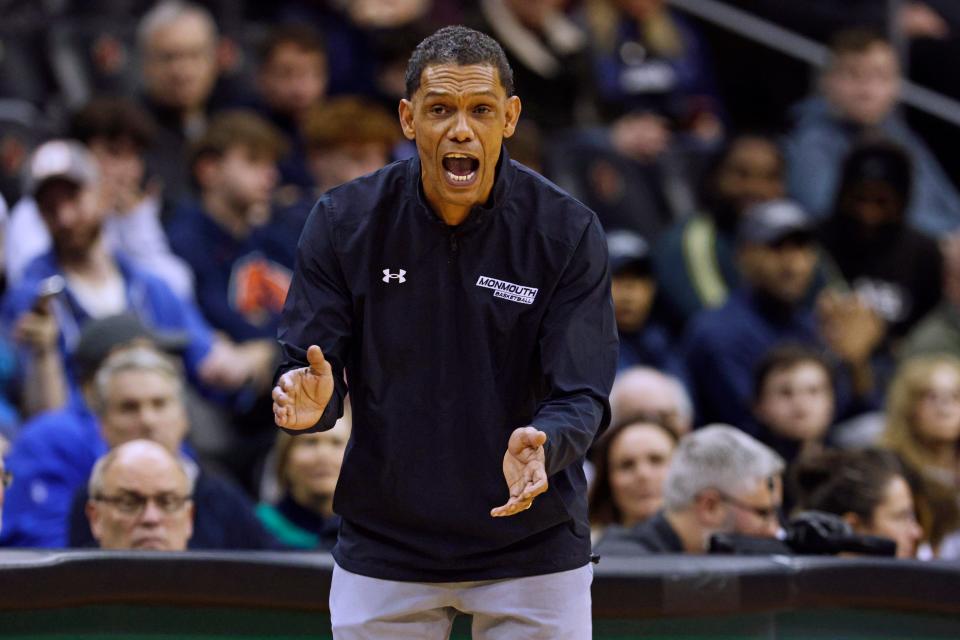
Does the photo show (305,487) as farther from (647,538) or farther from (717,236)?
(717,236)

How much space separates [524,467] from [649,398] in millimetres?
3710

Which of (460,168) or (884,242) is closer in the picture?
(460,168)

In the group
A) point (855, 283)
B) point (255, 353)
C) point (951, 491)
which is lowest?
point (951, 491)

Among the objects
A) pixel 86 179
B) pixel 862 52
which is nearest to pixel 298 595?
pixel 86 179

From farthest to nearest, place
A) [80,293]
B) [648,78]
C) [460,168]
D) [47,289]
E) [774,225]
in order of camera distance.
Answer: [648,78]
[774,225]
[80,293]
[47,289]
[460,168]

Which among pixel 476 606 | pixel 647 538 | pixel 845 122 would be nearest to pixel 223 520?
pixel 647 538

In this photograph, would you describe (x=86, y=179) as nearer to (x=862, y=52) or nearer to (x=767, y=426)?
(x=767, y=426)

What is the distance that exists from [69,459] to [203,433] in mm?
927

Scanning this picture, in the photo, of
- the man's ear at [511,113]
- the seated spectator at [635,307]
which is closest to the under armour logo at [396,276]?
the man's ear at [511,113]

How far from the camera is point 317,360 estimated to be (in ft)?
9.18

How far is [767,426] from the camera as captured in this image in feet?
22.2

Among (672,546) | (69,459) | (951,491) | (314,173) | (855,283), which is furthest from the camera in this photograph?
(855,283)

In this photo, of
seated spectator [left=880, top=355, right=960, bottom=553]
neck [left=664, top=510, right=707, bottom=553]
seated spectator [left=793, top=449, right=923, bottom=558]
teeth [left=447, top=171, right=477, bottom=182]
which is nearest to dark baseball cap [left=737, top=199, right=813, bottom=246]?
seated spectator [left=880, top=355, right=960, bottom=553]

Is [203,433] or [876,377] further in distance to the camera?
[876,377]
